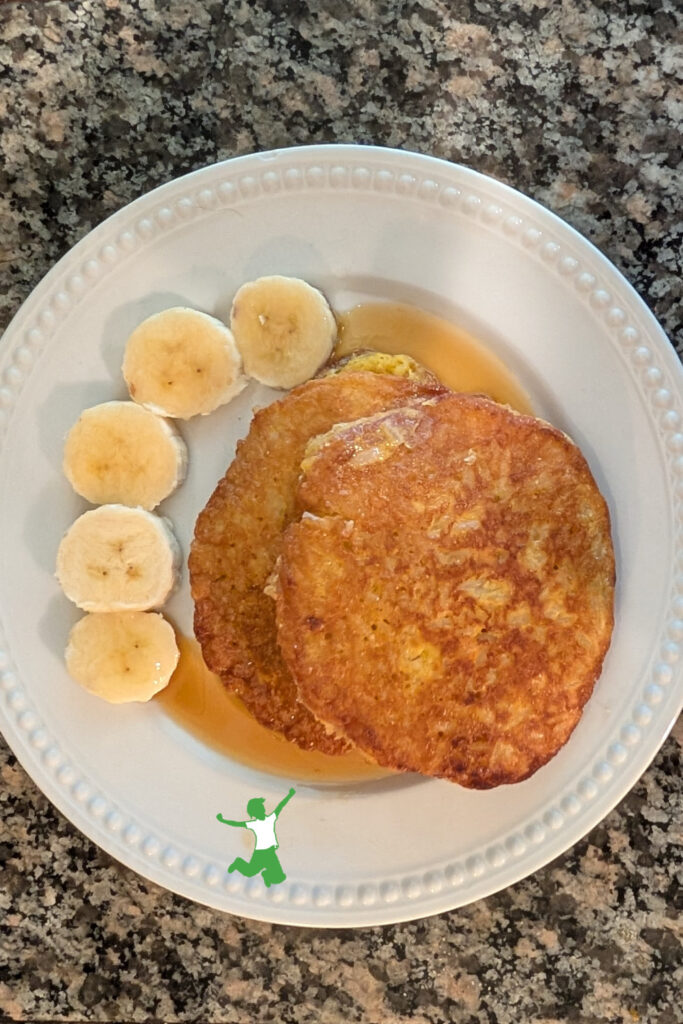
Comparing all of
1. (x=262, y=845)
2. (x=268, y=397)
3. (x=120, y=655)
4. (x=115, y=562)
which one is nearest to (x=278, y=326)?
(x=268, y=397)

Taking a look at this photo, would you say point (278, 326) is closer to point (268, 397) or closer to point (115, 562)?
point (268, 397)

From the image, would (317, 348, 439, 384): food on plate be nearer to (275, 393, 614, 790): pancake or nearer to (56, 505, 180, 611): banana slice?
(275, 393, 614, 790): pancake

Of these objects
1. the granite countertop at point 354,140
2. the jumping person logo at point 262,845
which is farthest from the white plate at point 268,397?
the granite countertop at point 354,140

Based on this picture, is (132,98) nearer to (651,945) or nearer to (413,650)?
(413,650)

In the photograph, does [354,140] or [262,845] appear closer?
[262,845]

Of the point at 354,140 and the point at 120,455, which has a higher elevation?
the point at 354,140

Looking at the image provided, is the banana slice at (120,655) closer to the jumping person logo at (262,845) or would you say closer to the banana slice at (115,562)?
the banana slice at (115,562)
